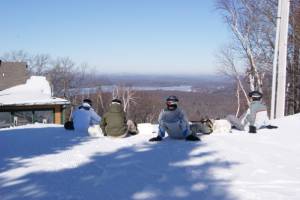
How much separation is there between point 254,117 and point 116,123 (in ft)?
10.9

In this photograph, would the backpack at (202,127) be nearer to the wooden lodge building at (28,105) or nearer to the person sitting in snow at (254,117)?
the person sitting in snow at (254,117)

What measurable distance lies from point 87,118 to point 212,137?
321 centimetres

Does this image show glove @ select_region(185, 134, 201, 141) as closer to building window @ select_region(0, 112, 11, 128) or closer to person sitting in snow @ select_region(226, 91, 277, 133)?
person sitting in snow @ select_region(226, 91, 277, 133)

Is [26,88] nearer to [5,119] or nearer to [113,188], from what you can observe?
[5,119]

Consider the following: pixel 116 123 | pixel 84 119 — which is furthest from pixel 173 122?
pixel 84 119

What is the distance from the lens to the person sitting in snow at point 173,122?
836 cm

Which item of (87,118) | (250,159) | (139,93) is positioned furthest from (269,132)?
(139,93)

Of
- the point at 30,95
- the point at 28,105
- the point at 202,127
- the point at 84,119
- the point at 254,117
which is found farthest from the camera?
the point at 30,95

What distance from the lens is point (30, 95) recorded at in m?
28.3

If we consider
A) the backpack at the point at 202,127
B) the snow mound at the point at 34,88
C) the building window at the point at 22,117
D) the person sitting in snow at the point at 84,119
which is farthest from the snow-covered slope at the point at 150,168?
the snow mound at the point at 34,88

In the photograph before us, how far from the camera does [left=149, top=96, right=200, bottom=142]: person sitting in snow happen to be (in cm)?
836

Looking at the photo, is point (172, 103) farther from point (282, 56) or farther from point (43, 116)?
point (43, 116)

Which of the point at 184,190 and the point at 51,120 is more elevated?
the point at 184,190

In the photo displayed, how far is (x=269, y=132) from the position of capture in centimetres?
958
